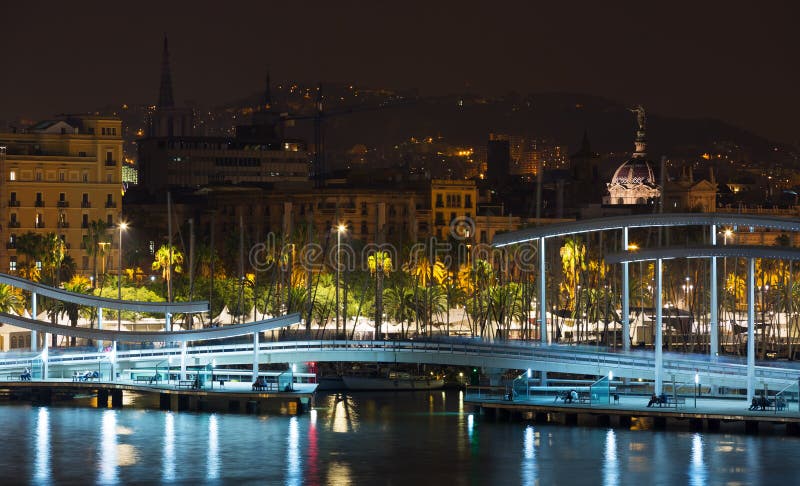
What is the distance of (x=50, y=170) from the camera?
534 ft

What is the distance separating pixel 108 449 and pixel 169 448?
7.96ft

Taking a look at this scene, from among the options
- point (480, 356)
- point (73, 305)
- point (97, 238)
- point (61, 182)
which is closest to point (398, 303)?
point (73, 305)

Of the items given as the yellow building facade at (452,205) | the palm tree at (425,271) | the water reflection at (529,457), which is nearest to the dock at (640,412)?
the water reflection at (529,457)

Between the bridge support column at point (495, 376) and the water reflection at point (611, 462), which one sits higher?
the bridge support column at point (495, 376)

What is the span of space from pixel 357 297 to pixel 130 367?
116 ft

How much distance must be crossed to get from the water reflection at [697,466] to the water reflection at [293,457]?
14229mm

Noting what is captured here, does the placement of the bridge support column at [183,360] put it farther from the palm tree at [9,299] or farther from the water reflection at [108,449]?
the palm tree at [9,299]

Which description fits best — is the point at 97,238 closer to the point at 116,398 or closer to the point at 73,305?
the point at 73,305

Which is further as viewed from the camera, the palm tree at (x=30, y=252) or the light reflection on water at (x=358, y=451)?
the palm tree at (x=30, y=252)

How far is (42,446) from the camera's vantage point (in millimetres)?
84062

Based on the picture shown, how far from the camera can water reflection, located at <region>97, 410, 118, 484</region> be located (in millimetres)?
76500

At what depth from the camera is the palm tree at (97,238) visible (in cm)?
15625

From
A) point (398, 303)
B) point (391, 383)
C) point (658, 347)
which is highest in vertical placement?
point (398, 303)

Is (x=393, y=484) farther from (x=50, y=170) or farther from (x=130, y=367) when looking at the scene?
(x=50, y=170)
